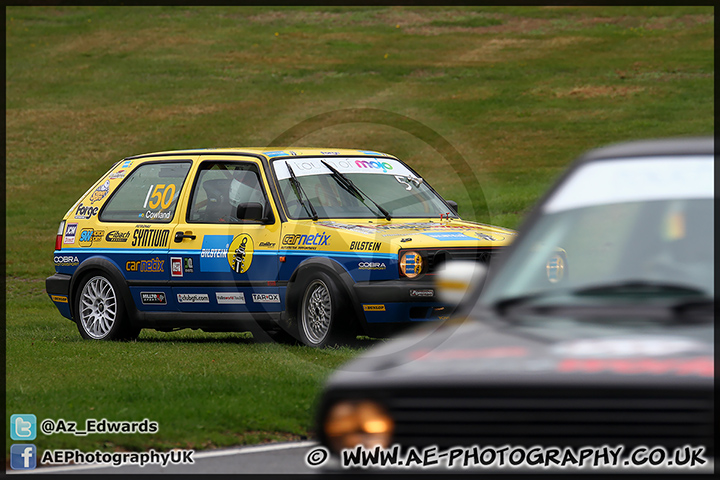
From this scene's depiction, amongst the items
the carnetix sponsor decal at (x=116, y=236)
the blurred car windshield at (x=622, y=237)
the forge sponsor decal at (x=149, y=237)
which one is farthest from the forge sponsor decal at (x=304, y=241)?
the blurred car windshield at (x=622, y=237)

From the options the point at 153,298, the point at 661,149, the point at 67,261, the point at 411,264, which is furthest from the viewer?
the point at 67,261

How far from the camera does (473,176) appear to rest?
31.0 m

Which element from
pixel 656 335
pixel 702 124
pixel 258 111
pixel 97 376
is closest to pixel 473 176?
pixel 702 124

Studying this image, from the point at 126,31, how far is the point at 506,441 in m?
52.9

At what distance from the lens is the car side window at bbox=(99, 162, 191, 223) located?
39.2 feet

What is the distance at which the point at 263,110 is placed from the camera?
39.3m

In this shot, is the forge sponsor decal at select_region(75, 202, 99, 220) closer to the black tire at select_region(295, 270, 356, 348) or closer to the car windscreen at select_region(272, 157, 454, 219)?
the car windscreen at select_region(272, 157, 454, 219)

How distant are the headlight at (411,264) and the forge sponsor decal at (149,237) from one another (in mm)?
2888

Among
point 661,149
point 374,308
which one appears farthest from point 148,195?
point 661,149

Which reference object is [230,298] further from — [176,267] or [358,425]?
[358,425]

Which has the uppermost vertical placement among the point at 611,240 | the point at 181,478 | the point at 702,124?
the point at 702,124

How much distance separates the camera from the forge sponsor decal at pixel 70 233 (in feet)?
41.2

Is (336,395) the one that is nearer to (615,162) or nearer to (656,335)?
(656,335)

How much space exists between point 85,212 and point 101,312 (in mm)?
1232
